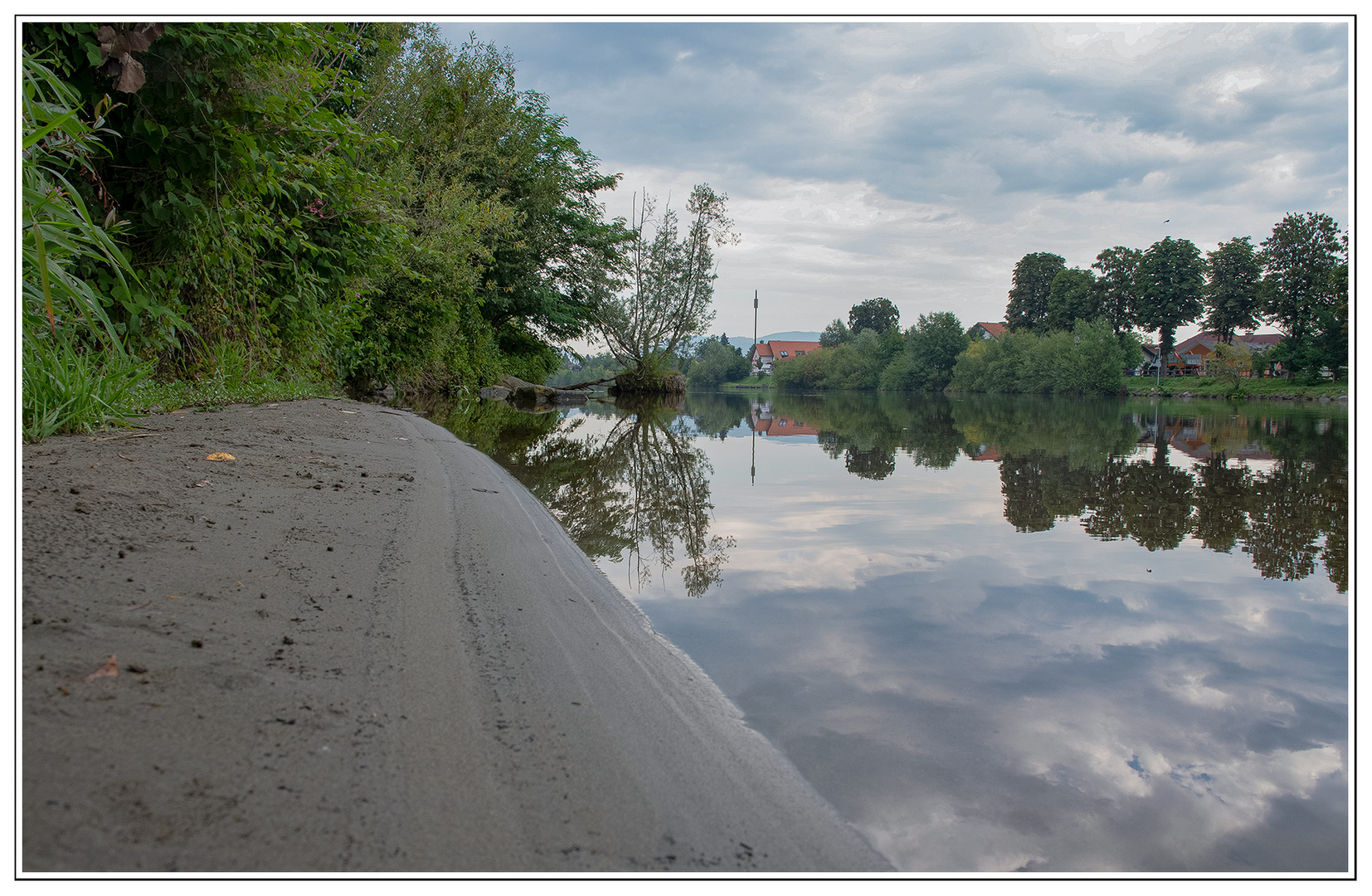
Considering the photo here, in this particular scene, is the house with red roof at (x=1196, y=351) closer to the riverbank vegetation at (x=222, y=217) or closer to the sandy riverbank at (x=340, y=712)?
the riverbank vegetation at (x=222, y=217)

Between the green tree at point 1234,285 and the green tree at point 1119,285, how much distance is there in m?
7.97

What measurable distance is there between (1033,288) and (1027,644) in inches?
3434

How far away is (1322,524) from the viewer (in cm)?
609

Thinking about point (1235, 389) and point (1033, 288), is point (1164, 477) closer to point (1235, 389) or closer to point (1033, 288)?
point (1235, 389)

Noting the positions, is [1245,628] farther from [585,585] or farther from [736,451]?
[736,451]

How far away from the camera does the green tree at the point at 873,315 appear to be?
11756cm

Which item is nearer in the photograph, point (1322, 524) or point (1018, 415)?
point (1322, 524)

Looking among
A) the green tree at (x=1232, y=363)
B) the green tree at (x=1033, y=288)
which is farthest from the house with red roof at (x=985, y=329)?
the green tree at (x=1232, y=363)

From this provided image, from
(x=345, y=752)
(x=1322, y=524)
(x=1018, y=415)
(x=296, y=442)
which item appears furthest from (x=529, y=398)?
(x=345, y=752)

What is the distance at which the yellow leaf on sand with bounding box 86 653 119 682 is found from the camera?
1.70 meters

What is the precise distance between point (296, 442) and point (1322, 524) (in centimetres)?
832

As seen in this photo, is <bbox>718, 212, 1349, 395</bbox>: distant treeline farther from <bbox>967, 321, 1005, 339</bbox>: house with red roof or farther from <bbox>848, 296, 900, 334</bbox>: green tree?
<bbox>848, 296, 900, 334</bbox>: green tree

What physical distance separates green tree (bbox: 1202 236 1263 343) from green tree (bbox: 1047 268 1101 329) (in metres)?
10.1

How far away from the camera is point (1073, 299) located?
71188 mm
